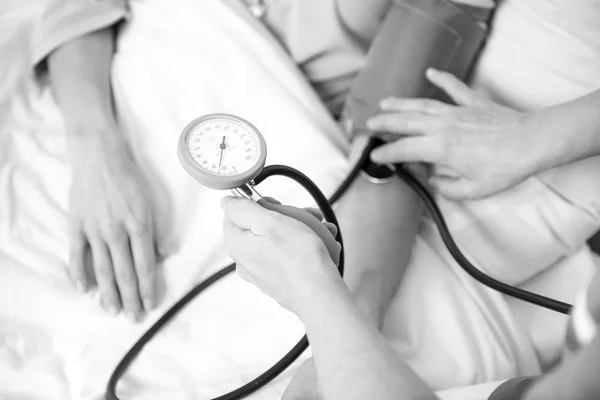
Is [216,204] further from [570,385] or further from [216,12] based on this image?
[570,385]

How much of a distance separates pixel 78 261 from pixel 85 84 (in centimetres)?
29

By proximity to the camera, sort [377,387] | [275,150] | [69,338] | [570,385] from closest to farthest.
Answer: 1. [570,385]
2. [377,387]
3. [69,338]
4. [275,150]

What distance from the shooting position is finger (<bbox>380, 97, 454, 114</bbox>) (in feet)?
2.63

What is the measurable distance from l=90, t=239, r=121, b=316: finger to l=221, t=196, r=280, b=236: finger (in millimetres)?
288

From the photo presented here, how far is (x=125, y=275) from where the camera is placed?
719mm

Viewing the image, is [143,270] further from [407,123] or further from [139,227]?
[407,123]

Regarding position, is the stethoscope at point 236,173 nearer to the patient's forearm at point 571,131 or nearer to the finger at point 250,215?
the finger at point 250,215

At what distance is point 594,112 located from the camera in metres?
0.70

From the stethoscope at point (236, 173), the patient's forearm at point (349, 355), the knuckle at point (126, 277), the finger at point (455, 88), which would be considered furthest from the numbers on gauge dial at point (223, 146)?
the finger at point (455, 88)

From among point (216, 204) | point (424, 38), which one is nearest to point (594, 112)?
point (424, 38)

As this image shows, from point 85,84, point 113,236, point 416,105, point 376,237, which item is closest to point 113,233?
point 113,236

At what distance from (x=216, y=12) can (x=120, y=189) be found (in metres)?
0.35

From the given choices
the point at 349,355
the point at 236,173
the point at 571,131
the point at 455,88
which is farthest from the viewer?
the point at 455,88

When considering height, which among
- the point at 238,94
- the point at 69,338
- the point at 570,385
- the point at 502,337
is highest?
the point at 570,385
